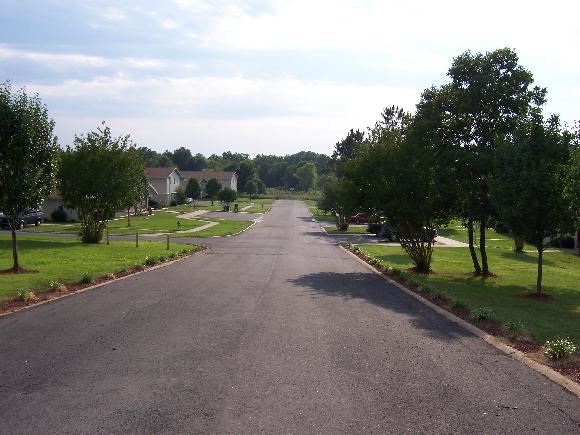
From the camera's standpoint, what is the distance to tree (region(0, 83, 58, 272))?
62.4ft

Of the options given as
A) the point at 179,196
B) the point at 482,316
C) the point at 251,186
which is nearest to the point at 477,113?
the point at 482,316

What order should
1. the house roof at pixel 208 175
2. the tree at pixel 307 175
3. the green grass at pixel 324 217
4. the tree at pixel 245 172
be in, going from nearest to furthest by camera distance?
the green grass at pixel 324 217
the house roof at pixel 208 175
the tree at pixel 245 172
the tree at pixel 307 175

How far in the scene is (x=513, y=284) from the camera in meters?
21.5

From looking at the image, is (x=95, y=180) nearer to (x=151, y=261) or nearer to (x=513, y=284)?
(x=151, y=261)

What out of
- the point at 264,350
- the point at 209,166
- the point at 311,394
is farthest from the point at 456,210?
the point at 209,166

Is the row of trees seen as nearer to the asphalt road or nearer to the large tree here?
the large tree

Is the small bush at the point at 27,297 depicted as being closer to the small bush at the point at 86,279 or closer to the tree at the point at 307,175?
the small bush at the point at 86,279

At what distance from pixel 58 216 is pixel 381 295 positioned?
4738 cm

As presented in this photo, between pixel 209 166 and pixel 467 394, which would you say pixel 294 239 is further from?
pixel 209 166

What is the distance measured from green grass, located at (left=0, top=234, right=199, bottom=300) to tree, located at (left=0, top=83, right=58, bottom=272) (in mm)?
1715

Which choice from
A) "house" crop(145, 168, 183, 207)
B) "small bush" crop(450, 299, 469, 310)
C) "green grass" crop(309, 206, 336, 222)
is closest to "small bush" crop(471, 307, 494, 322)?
"small bush" crop(450, 299, 469, 310)

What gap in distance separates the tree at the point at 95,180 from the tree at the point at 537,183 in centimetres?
2285

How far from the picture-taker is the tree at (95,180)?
34406 millimetres

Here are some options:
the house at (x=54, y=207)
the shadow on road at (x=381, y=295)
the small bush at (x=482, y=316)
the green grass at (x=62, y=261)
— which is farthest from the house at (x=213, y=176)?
the small bush at (x=482, y=316)
